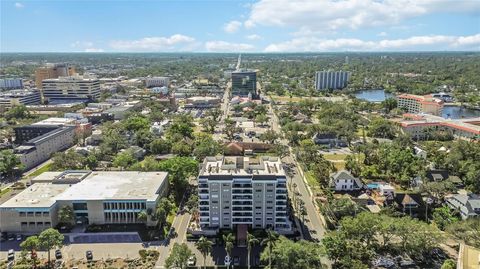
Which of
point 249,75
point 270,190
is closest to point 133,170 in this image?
point 270,190

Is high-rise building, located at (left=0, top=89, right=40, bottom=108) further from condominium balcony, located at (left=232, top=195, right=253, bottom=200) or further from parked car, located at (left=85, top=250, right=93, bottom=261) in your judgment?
condominium balcony, located at (left=232, top=195, right=253, bottom=200)

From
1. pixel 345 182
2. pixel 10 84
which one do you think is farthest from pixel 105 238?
pixel 10 84

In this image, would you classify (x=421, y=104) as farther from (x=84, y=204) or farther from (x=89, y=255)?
(x=89, y=255)

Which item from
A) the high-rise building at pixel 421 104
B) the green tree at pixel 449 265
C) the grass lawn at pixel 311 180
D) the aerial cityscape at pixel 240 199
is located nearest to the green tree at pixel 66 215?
the aerial cityscape at pixel 240 199

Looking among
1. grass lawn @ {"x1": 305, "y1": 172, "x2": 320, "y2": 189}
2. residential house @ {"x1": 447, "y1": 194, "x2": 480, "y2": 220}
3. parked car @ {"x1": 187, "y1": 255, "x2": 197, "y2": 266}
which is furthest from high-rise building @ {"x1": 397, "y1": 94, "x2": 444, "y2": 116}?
parked car @ {"x1": 187, "y1": 255, "x2": 197, "y2": 266}

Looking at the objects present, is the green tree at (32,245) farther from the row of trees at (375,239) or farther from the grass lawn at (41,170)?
the grass lawn at (41,170)

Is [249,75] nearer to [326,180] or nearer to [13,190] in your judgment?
[326,180]
